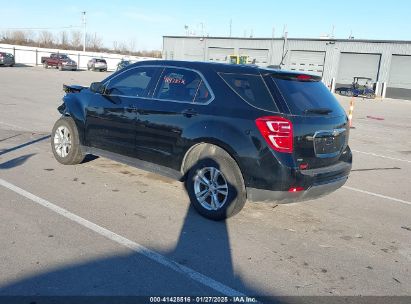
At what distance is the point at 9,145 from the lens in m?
8.07

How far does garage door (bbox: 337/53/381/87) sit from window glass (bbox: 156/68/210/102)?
152 ft

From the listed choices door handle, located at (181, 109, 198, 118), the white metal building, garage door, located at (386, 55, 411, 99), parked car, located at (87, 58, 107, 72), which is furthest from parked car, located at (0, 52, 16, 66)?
door handle, located at (181, 109, 198, 118)

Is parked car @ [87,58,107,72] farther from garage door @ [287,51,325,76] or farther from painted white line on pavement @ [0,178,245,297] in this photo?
painted white line on pavement @ [0,178,245,297]

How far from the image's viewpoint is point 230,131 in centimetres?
467

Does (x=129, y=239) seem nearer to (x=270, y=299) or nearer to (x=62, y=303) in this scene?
(x=62, y=303)

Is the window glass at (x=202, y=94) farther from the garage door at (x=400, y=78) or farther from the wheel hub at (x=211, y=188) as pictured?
the garage door at (x=400, y=78)

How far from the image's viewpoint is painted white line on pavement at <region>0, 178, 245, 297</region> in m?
3.44

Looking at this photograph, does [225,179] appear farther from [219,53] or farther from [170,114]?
[219,53]

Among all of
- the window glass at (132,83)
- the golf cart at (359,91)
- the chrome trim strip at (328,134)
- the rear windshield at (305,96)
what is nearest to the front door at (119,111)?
the window glass at (132,83)

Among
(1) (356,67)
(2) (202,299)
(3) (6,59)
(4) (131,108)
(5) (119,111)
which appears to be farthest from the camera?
(1) (356,67)

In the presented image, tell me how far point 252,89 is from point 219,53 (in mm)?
57056

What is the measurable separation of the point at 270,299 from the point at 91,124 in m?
4.01

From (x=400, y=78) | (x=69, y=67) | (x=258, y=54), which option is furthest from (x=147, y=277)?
(x=258, y=54)

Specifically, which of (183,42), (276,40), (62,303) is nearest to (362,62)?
(276,40)
